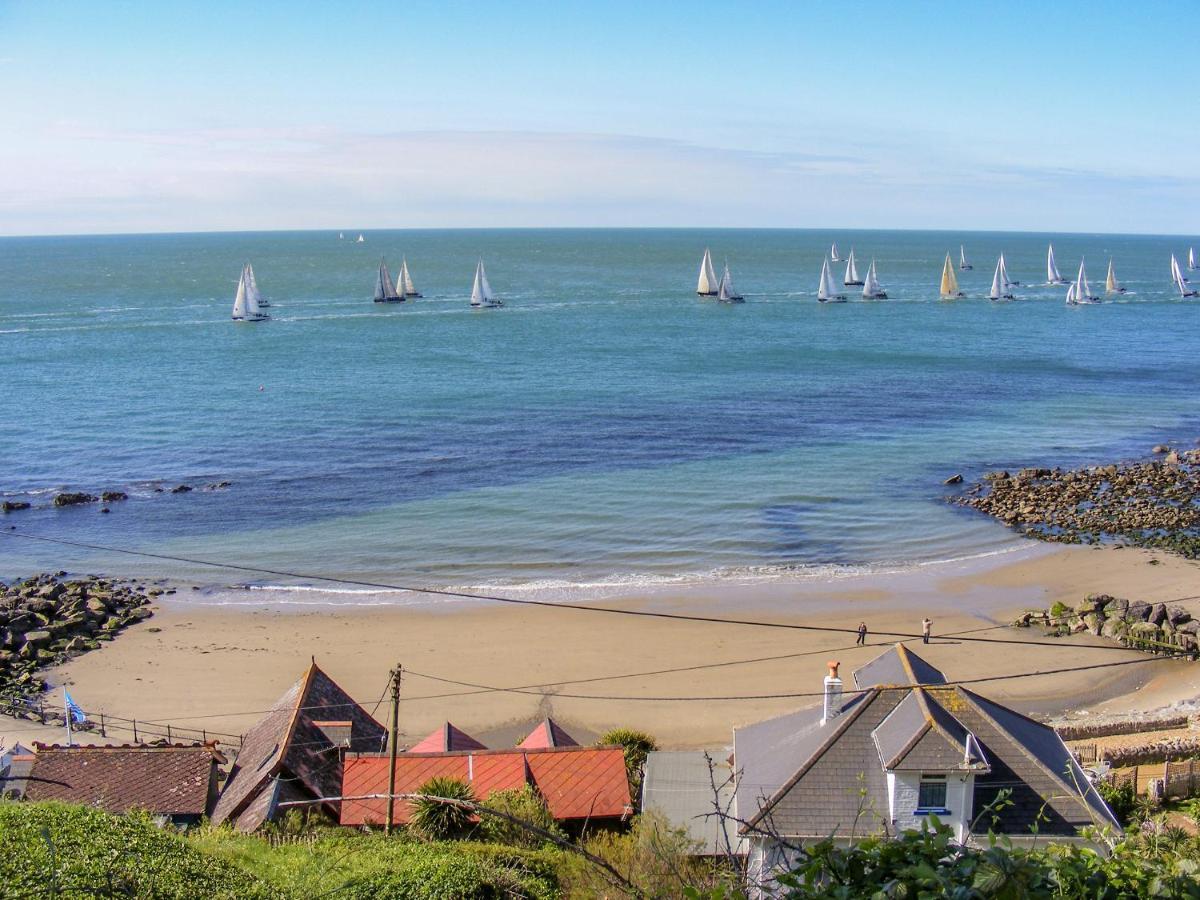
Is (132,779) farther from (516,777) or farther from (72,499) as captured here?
(72,499)

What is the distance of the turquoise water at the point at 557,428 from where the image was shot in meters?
42.1

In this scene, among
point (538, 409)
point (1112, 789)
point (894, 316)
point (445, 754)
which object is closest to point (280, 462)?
point (538, 409)

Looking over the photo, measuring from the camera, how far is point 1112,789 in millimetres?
20031

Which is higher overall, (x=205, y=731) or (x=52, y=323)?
(x=52, y=323)

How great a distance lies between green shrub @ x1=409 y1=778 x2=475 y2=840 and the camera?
17906 mm

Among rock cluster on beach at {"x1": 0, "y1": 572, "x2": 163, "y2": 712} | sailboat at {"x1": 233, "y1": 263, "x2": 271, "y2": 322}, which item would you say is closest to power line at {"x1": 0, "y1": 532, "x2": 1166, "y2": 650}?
rock cluster on beach at {"x1": 0, "y1": 572, "x2": 163, "y2": 712}

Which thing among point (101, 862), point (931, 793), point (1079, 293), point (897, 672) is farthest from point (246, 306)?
point (931, 793)

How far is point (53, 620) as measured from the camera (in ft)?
112

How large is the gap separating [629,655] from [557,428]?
98.0 ft

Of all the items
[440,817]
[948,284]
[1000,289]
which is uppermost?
[948,284]

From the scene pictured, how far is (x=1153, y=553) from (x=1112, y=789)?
2398 cm

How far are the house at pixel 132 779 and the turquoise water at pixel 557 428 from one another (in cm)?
1705

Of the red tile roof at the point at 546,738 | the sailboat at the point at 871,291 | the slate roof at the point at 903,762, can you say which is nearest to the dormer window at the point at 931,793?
the slate roof at the point at 903,762

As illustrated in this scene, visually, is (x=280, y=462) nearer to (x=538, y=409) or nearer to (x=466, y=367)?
(x=538, y=409)
